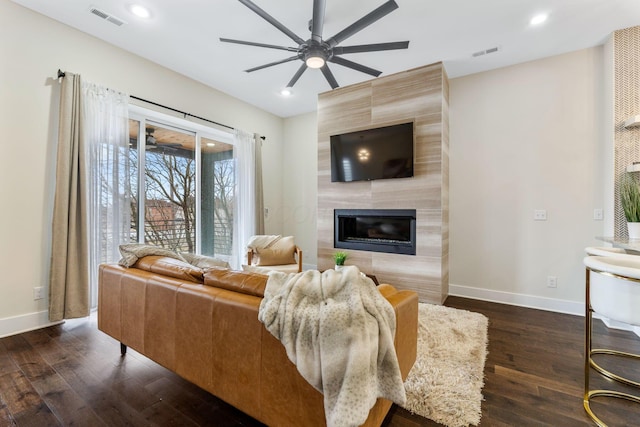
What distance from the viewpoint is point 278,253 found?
3.85 meters

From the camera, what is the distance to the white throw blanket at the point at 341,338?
0.97m

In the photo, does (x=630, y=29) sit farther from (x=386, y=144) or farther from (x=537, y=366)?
→ (x=537, y=366)

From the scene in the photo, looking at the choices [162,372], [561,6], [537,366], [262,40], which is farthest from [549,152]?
[162,372]

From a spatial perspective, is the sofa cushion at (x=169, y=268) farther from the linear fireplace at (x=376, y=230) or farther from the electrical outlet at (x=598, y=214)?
the electrical outlet at (x=598, y=214)

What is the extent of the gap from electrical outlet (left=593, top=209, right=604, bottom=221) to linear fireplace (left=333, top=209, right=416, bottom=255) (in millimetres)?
1878

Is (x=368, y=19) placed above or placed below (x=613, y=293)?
above

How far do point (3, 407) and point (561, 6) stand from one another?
4.99 meters

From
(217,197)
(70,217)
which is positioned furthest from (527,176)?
(70,217)

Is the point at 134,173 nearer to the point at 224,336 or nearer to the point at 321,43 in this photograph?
the point at 321,43

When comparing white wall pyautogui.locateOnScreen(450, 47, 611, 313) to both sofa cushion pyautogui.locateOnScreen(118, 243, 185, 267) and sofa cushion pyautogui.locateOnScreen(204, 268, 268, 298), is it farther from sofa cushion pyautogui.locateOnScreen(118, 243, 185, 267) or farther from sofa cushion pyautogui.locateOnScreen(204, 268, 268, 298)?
sofa cushion pyautogui.locateOnScreen(118, 243, 185, 267)

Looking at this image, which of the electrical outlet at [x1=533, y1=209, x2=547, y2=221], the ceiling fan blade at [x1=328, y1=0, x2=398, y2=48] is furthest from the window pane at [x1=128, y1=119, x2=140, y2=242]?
the electrical outlet at [x1=533, y1=209, x2=547, y2=221]

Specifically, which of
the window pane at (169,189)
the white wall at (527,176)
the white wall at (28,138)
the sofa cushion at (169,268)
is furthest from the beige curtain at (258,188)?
the white wall at (527,176)

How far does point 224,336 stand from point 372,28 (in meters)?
2.99

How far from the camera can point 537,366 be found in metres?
2.04
